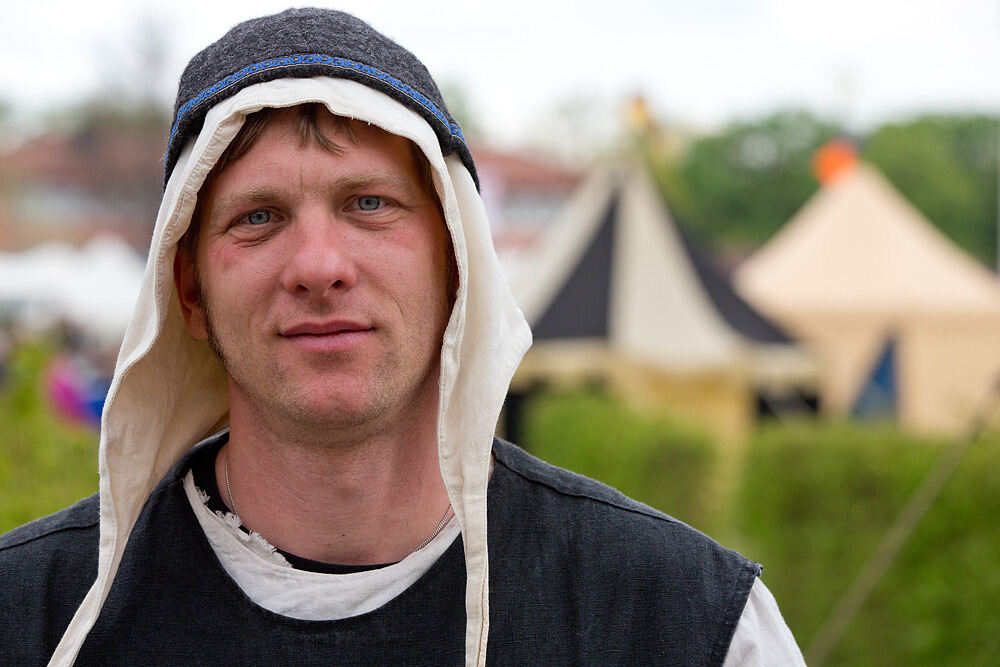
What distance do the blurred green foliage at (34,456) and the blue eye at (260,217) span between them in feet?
6.05

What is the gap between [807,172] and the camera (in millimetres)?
59031

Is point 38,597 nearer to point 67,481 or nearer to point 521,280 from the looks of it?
point 67,481

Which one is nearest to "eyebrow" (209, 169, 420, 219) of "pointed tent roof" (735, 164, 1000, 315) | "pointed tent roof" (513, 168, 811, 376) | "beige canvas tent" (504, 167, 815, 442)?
"beige canvas tent" (504, 167, 815, 442)

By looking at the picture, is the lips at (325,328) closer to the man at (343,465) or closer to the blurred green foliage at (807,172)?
the man at (343,465)

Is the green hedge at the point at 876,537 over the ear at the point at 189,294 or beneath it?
beneath

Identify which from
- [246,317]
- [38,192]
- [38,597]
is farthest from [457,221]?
[38,192]

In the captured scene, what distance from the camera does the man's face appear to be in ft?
5.36

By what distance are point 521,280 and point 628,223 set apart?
4.14ft

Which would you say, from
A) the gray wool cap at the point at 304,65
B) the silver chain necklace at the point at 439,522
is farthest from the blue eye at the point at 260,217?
the silver chain necklace at the point at 439,522

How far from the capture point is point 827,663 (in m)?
5.61

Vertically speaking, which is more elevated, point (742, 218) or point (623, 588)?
point (623, 588)

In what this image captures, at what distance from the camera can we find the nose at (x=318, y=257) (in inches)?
63.3

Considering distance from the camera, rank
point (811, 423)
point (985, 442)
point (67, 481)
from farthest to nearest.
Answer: point (811, 423), point (985, 442), point (67, 481)

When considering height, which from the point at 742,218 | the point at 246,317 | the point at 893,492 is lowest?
the point at 742,218
